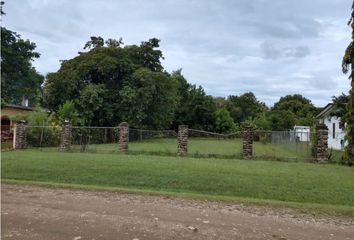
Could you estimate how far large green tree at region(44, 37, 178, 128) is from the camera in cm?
3647

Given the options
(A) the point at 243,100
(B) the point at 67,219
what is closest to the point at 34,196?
(B) the point at 67,219

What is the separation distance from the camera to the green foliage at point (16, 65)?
3978 cm

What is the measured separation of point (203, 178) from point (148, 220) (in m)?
6.08

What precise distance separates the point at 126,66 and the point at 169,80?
190 inches

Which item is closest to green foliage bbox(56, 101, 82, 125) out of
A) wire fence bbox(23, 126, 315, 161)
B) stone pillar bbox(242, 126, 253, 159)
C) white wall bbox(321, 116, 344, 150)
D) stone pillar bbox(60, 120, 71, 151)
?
wire fence bbox(23, 126, 315, 161)

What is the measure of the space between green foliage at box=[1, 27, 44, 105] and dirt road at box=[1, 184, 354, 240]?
110ft

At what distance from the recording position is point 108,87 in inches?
1513

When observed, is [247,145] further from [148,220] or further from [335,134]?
[335,134]

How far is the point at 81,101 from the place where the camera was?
35.8 meters

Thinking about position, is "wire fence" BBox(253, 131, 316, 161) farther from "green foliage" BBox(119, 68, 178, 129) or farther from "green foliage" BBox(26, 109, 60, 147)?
"green foliage" BBox(26, 109, 60, 147)

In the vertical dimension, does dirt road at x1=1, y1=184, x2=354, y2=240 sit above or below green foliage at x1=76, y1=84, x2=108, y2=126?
below

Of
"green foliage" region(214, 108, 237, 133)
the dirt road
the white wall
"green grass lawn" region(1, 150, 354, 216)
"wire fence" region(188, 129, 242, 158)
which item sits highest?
"green foliage" region(214, 108, 237, 133)

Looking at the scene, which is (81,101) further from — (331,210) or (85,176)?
(331,210)

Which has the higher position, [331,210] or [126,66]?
[126,66]
